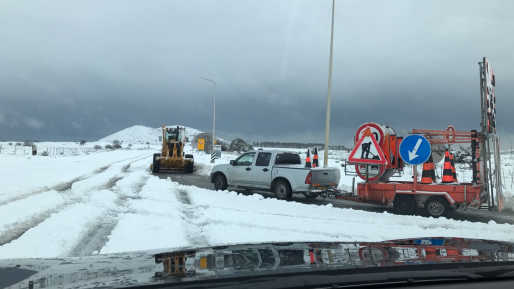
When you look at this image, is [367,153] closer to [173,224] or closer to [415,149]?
[415,149]

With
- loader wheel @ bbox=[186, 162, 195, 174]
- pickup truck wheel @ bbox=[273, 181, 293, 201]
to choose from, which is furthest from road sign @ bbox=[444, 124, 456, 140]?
loader wheel @ bbox=[186, 162, 195, 174]

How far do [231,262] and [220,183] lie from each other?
12301mm

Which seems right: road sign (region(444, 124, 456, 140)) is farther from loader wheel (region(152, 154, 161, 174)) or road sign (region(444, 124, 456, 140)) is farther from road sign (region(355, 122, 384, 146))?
loader wheel (region(152, 154, 161, 174))

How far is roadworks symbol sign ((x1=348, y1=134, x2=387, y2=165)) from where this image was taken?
1034 centimetres

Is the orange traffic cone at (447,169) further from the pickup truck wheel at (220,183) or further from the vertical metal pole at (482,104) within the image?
the pickup truck wheel at (220,183)

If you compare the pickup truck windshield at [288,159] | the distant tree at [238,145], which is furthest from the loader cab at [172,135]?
the distant tree at [238,145]

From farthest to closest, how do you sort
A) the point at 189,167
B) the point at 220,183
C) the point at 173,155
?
the point at 173,155 < the point at 189,167 < the point at 220,183

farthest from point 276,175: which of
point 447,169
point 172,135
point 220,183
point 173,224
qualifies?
point 172,135

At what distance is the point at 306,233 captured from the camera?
738 cm

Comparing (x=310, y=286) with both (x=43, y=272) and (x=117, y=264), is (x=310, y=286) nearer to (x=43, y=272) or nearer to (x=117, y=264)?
(x=117, y=264)

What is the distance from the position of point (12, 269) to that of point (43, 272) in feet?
1.07

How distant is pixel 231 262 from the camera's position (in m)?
2.96

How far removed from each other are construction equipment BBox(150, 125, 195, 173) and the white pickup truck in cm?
1006

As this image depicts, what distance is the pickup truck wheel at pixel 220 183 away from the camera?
593 inches
